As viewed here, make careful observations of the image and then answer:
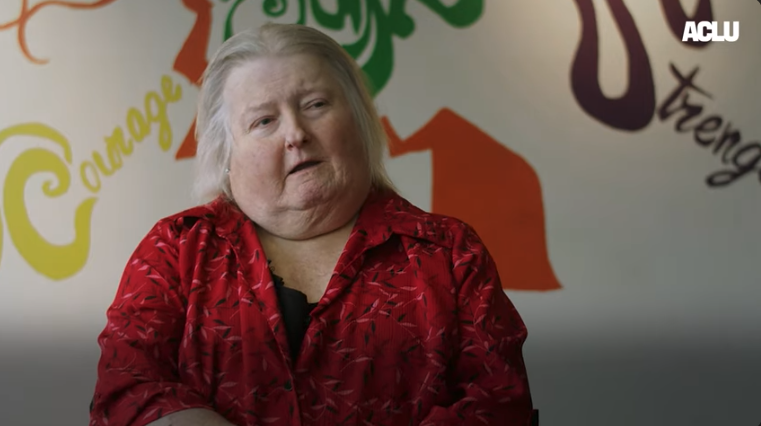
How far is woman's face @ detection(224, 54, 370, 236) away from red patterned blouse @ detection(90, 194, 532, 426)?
0.39ft

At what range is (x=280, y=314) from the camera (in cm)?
118

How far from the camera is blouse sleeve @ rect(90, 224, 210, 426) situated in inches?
Result: 42.5

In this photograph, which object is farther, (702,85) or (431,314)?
(702,85)

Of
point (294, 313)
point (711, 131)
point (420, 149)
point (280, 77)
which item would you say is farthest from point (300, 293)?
point (711, 131)

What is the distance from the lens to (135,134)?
7.27ft

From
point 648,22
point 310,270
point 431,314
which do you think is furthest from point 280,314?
point 648,22

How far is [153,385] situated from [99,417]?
0.10 m

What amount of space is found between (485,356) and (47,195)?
62.1 inches

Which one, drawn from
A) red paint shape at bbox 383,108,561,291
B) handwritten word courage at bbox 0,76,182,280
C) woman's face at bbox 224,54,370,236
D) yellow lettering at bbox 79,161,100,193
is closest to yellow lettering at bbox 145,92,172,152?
handwritten word courage at bbox 0,76,182,280

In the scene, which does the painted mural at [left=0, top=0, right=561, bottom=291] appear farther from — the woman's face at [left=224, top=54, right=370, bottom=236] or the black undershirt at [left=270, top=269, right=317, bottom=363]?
the black undershirt at [left=270, top=269, right=317, bottom=363]

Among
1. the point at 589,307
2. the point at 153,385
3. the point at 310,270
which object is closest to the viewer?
the point at 153,385

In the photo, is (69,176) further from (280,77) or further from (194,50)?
(280,77)

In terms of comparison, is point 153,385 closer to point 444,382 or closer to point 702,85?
point 444,382

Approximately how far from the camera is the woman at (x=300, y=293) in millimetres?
1144
